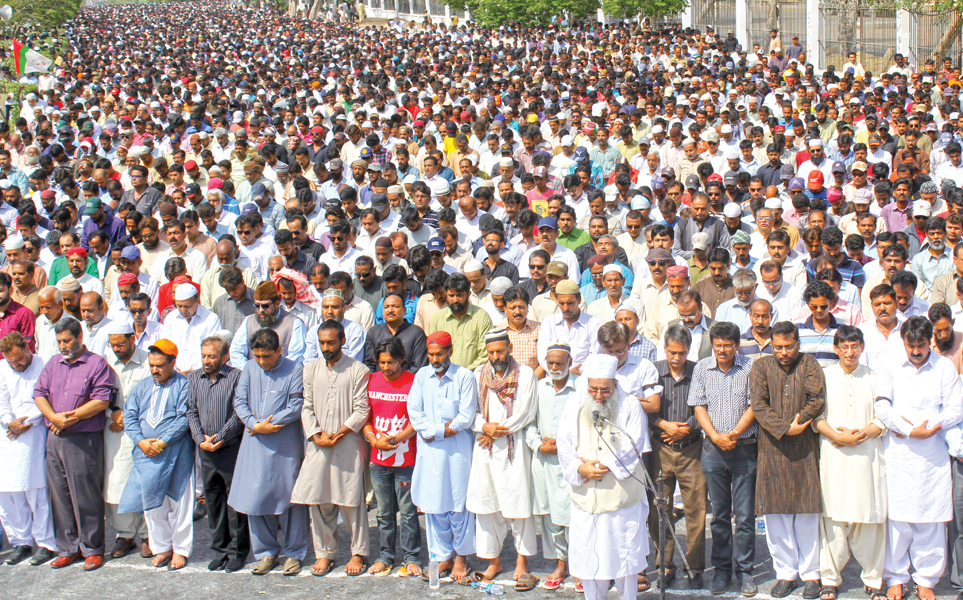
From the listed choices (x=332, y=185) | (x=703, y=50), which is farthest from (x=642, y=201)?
(x=703, y=50)

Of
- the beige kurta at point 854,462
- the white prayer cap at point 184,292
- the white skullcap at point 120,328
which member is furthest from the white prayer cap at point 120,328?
the beige kurta at point 854,462

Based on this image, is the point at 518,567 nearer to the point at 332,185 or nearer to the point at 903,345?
the point at 903,345

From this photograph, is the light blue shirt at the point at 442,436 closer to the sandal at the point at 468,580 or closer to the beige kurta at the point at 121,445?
the sandal at the point at 468,580

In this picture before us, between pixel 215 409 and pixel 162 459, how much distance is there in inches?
20.3

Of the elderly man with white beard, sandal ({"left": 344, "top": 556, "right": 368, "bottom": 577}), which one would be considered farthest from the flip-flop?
sandal ({"left": 344, "top": 556, "right": 368, "bottom": 577})

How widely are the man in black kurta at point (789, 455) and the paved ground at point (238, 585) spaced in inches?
9.8

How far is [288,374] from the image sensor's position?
6.77 meters

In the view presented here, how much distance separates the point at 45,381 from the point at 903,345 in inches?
227

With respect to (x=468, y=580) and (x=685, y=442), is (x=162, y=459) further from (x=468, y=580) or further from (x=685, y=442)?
(x=685, y=442)

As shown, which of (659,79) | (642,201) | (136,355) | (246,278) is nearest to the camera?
(136,355)

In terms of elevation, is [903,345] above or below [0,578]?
above

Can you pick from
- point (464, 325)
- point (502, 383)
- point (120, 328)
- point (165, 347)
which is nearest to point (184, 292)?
point (120, 328)

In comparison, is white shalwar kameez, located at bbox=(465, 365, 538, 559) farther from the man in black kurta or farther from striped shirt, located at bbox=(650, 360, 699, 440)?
the man in black kurta

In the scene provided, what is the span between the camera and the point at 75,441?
697cm
